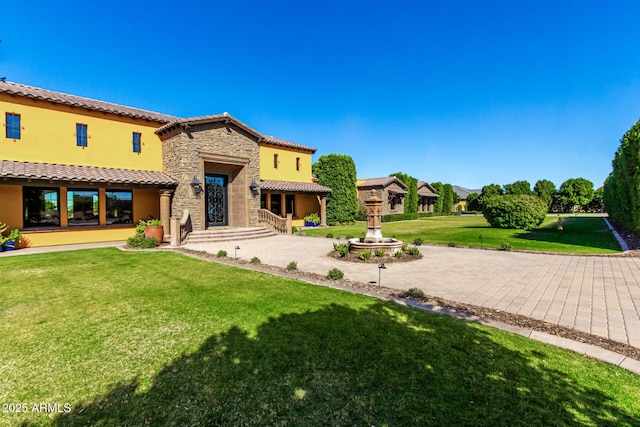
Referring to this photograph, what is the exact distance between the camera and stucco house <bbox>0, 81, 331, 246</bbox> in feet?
44.2

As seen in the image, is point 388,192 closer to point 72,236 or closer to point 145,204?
point 145,204

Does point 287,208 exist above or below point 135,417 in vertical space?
above

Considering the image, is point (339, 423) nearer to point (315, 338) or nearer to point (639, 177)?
point (315, 338)

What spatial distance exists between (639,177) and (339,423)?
17342mm

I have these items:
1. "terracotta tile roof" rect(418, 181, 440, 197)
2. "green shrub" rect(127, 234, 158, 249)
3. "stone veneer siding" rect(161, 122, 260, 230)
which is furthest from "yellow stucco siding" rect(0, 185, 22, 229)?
"terracotta tile roof" rect(418, 181, 440, 197)

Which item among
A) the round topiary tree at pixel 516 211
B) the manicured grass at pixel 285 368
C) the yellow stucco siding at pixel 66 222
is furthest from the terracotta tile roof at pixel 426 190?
the manicured grass at pixel 285 368

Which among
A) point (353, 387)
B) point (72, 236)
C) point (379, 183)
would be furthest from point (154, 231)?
point (379, 183)

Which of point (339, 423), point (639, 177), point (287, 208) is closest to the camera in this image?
point (339, 423)

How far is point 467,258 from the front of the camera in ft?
35.5

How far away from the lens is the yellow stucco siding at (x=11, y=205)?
13.2 m

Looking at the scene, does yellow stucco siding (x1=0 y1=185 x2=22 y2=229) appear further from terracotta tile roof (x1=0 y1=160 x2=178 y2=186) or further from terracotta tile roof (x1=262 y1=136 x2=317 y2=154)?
terracotta tile roof (x1=262 y1=136 x2=317 y2=154)

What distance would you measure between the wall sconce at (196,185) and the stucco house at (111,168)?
2.1 inches

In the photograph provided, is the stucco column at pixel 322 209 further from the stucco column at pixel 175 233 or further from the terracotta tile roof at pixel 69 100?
the stucco column at pixel 175 233

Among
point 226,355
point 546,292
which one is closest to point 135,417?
point 226,355
